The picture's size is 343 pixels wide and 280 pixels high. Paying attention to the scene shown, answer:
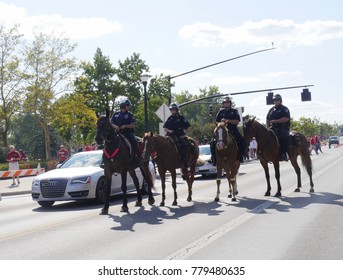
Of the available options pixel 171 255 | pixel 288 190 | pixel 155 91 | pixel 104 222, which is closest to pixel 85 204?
pixel 104 222

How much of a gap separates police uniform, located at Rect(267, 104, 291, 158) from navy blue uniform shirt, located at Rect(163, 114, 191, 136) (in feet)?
9.08

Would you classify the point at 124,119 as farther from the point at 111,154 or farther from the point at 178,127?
the point at 178,127

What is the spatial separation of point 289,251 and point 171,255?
163 cm

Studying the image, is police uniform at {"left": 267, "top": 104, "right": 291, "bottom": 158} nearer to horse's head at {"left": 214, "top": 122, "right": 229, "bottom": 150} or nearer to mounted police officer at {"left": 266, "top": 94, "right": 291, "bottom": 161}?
mounted police officer at {"left": 266, "top": 94, "right": 291, "bottom": 161}

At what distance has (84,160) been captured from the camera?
51.0 ft

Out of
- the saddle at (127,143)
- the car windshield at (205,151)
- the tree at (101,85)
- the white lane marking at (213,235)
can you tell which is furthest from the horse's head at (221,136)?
the tree at (101,85)

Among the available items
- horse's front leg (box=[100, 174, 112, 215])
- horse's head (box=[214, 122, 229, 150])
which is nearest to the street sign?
horse's head (box=[214, 122, 229, 150])

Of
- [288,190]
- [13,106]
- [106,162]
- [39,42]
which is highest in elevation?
[39,42]

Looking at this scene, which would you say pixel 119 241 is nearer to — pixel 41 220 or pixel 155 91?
pixel 41 220

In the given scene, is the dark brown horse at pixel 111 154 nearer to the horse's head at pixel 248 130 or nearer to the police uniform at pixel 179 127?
the police uniform at pixel 179 127

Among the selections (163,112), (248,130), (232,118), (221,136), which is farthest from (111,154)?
(163,112)

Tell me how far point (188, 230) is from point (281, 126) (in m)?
6.78

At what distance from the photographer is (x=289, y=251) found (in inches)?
281
